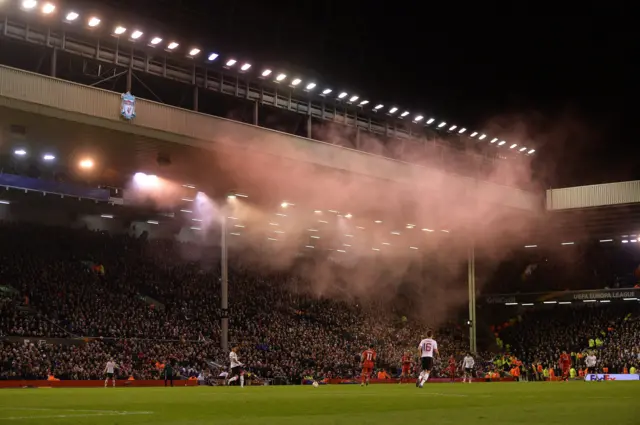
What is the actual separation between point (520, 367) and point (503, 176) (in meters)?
11.7

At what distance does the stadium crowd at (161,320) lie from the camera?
103 feet

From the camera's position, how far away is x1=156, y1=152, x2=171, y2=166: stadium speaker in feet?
106

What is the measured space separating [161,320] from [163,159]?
8179 millimetres

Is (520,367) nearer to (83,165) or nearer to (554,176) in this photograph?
(554,176)

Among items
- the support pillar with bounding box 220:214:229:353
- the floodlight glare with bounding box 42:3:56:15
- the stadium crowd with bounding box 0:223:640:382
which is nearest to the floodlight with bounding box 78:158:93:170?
the stadium crowd with bounding box 0:223:640:382

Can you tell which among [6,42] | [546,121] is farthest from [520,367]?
[6,42]

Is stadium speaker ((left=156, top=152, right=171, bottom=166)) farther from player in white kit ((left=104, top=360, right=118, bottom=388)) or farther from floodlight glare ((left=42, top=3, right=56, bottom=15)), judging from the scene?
player in white kit ((left=104, top=360, right=118, bottom=388))

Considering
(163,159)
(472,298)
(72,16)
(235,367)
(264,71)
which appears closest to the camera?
(235,367)

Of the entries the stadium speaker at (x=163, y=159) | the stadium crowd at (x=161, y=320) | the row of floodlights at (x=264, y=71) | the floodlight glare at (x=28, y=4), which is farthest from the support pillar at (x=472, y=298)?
the floodlight glare at (x=28, y=4)

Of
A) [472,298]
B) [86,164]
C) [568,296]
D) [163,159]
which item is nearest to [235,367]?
[163,159]

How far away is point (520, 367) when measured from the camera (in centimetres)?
4588

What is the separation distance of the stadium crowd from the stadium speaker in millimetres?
7319

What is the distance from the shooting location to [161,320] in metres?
36.3

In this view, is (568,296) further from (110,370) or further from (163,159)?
(110,370)
